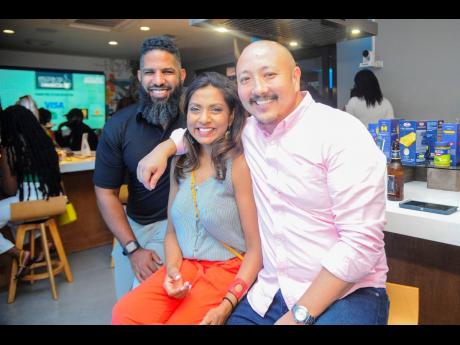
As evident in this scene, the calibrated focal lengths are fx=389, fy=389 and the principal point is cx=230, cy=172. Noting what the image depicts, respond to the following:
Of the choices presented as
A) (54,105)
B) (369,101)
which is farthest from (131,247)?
(54,105)

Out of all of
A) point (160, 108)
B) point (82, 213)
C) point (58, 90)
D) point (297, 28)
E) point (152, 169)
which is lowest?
point (82, 213)

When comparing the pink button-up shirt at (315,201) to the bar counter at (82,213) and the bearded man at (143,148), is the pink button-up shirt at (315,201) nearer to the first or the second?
the bearded man at (143,148)

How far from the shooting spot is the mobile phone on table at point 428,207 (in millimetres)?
1563

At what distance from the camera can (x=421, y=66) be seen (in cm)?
435

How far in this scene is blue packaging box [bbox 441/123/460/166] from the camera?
197 centimetres

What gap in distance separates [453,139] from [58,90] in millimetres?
8215

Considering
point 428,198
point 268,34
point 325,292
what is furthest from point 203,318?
point 268,34

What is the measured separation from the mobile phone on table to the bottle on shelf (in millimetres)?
81

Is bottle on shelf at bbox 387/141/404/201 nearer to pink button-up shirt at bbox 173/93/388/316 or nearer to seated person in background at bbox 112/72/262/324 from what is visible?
pink button-up shirt at bbox 173/93/388/316

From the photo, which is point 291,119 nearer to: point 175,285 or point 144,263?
point 175,285

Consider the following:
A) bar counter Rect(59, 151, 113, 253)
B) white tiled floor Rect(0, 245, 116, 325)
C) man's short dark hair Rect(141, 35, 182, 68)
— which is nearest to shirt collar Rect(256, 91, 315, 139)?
man's short dark hair Rect(141, 35, 182, 68)

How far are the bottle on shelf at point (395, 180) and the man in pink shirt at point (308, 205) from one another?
63cm

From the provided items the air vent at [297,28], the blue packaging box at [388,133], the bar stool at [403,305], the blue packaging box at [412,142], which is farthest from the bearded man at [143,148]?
the blue packaging box at [412,142]
